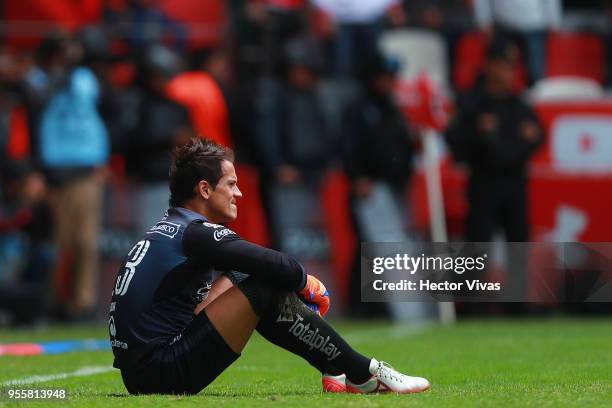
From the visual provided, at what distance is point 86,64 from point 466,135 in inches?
159

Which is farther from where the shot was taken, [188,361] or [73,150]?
[73,150]

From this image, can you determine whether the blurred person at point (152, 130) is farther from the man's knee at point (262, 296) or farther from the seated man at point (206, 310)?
the man's knee at point (262, 296)

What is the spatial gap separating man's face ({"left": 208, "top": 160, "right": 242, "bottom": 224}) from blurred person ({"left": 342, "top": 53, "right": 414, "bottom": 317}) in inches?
334

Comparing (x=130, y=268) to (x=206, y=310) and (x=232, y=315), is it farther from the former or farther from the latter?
(x=232, y=315)

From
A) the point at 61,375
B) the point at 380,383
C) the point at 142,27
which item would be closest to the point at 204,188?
the point at 380,383

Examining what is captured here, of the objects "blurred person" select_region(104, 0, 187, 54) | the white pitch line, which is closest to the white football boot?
the white pitch line

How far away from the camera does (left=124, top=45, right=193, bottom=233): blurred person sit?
1434 cm

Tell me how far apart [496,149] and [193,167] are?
340 inches

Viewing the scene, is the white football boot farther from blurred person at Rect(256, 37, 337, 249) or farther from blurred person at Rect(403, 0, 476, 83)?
blurred person at Rect(403, 0, 476, 83)

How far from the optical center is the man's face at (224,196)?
21.4 feet

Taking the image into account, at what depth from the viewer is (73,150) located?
1425cm

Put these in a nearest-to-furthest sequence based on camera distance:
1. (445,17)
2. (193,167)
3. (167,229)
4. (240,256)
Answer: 1. (240,256)
2. (167,229)
3. (193,167)
4. (445,17)

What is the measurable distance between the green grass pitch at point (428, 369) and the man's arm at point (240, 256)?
1.78 ft

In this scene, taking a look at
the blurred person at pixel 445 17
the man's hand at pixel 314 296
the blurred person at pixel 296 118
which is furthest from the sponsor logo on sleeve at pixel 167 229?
the blurred person at pixel 445 17
